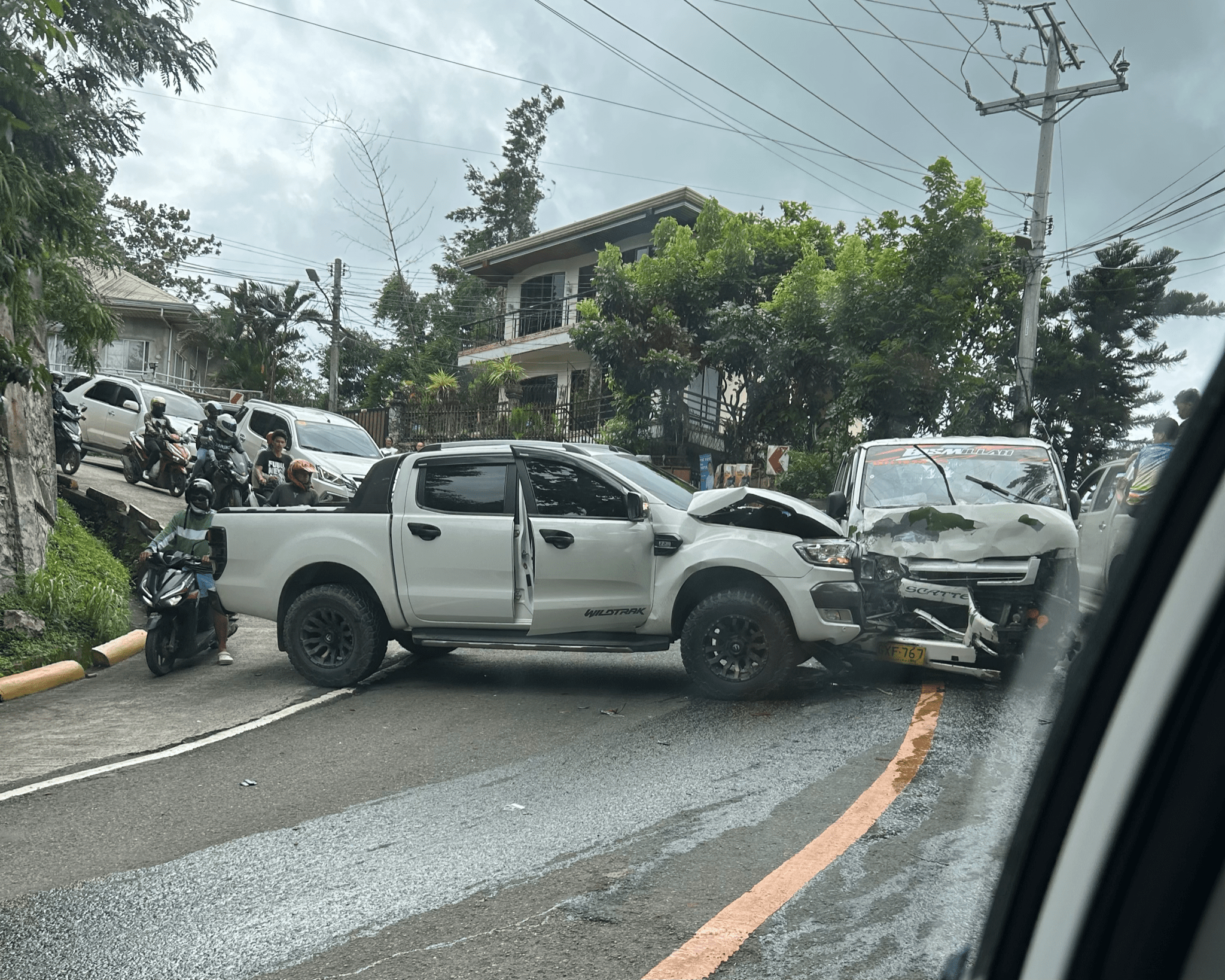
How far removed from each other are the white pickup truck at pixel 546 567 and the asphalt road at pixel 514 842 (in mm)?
545

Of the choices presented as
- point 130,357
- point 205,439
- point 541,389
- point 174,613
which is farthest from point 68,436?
point 130,357

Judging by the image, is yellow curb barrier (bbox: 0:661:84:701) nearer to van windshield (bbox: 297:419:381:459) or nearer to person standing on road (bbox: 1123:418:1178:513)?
van windshield (bbox: 297:419:381:459)

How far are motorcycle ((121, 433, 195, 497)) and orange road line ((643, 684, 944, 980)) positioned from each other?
15.8m

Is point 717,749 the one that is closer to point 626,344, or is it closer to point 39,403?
point 39,403

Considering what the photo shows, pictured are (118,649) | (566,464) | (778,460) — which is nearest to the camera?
(566,464)

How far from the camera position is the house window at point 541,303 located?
33.5 metres

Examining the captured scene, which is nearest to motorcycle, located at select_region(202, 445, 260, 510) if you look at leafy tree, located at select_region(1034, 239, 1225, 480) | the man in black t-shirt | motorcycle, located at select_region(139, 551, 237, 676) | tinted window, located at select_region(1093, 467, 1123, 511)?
the man in black t-shirt

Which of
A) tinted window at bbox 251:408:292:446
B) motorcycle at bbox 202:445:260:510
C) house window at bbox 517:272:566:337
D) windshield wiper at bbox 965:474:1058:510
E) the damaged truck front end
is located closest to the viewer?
windshield wiper at bbox 965:474:1058:510

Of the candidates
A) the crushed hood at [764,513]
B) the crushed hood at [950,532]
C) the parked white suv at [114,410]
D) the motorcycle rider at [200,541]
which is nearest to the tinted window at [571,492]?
the crushed hood at [764,513]

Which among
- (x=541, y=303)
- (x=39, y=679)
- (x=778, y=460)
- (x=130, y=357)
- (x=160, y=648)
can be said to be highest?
(x=541, y=303)

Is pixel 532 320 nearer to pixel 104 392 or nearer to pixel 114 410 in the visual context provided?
pixel 104 392

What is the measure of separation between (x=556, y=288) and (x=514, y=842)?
30.4m

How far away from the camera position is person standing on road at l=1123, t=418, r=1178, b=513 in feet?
3.36

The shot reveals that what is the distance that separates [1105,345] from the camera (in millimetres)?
1559
